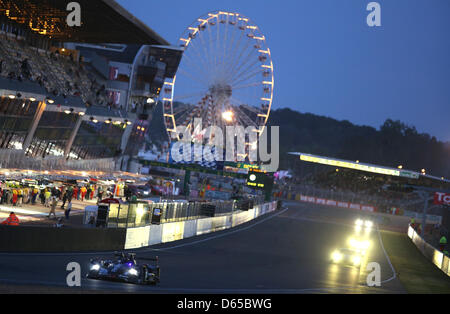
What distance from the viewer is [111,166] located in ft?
254

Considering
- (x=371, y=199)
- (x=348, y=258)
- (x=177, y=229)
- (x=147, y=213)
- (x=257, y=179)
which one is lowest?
(x=348, y=258)

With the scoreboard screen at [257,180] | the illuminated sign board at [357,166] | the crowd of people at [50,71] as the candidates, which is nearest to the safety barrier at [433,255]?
the scoreboard screen at [257,180]

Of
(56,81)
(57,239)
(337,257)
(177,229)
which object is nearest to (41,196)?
(56,81)

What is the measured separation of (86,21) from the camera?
52094mm

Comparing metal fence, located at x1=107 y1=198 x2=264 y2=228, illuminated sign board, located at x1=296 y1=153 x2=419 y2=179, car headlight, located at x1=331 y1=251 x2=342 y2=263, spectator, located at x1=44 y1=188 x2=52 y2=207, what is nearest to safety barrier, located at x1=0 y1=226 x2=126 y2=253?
metal fence, located at x1=107 y1=198 x2=264 y2=228

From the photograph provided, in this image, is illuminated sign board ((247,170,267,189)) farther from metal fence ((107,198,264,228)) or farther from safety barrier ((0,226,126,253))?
safety barrier ((0,226,126,253))

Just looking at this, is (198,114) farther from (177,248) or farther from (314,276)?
(314,276)

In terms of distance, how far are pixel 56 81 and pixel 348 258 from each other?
96.6ft

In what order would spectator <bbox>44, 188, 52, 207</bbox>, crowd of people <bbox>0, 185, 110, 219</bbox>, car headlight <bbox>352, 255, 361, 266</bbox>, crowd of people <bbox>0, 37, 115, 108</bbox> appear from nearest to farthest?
1. car headlight <bbox>352, 255, 361, 266</bbox>
2. crowd of people <bbox>0, 185, 110, 219</bbox>
3. spectator <bbox>44, 188, 52, 207</bbox>
4. crowd of people <bbox>0, 37, 115, 108</bbox>

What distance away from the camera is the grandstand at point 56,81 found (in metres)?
45.6

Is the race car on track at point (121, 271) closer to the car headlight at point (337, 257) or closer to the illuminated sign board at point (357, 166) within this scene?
the car headlight at point (337, 257)

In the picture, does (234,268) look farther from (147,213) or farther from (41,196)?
(41,196)

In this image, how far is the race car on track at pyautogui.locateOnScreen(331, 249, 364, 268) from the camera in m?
37.3
